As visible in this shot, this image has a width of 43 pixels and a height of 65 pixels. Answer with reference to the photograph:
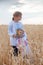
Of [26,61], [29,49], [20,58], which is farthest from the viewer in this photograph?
[29,49]

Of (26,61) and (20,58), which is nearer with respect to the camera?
(20,58)

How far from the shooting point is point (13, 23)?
4453 millimetres

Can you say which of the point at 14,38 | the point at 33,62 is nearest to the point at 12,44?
the point at 14,38

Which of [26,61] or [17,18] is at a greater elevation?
[17,18]

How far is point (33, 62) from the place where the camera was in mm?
3693

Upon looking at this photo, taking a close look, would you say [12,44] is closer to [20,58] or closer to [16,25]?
[16,25]

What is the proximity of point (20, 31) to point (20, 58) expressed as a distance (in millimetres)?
1053

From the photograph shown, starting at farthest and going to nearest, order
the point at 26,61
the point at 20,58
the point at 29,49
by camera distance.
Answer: the point at 29,49 < the point at 26,61 < the point at 20,58

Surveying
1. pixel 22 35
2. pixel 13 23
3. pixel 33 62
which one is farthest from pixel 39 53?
pixel 13 23

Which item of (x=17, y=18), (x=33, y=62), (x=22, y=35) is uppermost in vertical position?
(x=17, y=18)

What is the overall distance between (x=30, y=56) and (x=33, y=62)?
0.16 meters

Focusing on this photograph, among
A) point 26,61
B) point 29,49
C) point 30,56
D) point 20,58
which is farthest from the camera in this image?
point 29,49

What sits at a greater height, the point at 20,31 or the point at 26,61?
the point at 20,31

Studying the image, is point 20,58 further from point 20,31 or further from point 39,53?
point 20,31
